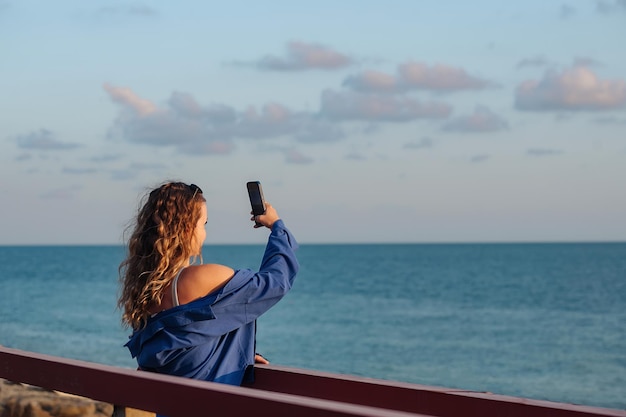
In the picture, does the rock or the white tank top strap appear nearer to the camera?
the white tank top strap

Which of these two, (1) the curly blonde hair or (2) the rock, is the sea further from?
(1) the curly blonde hair

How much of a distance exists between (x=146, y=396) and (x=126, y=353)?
28717 mm

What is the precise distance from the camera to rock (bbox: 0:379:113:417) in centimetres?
465

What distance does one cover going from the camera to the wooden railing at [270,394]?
7.55 feet

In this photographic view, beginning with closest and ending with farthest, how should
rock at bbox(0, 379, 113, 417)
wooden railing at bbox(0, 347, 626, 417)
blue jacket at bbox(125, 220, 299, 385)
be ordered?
wooden railing at bbox(0, 347, 626, 417) < blue jacket at bbox(125, 220, 299, 385) < rock at bbox(0, 379, 113, 417)

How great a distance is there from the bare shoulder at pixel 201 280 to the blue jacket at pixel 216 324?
0.03m

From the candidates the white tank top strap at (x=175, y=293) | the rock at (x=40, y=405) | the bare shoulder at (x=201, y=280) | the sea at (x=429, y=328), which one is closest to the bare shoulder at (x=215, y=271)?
the bare shoulder at (x=201, y=280)

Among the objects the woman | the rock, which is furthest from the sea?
the woman

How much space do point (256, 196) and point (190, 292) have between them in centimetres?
49

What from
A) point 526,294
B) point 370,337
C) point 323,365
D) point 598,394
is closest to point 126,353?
point 323,365

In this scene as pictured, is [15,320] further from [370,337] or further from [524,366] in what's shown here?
[524,366]

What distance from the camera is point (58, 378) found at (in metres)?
3.17

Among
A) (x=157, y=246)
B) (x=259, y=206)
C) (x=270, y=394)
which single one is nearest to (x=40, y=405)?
(x=157, y=246)

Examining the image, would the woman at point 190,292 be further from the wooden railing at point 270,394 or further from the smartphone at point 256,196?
the wooden railing at point 270,394
